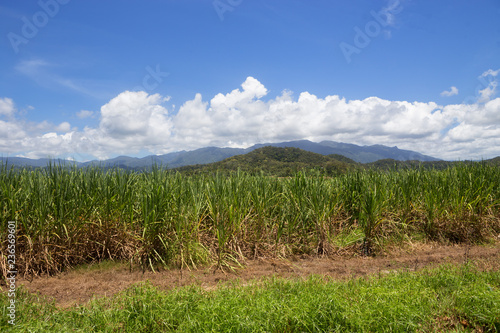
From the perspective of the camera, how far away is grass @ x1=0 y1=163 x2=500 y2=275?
4418mm

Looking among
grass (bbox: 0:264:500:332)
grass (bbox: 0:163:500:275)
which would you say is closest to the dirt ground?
grass (bbox: 0:163:500:275)

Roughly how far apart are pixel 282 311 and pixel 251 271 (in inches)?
73.9

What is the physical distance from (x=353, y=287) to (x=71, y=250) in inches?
165

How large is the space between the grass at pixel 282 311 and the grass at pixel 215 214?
118cm

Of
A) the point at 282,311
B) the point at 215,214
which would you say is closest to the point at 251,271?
the point at 215,214

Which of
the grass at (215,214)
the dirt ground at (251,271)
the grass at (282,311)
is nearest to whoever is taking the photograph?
the grass at (282,311)

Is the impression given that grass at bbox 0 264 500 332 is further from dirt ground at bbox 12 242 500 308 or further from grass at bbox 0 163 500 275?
grass at bbox 0 163 500 275

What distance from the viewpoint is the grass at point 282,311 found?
8.45 feet

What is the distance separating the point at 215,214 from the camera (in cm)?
493

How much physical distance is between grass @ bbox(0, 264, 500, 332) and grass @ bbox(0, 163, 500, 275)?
1.18 meters

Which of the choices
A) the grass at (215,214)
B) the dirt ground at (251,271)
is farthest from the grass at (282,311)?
the grass at (215,214)

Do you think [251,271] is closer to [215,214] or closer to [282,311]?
[215,214]

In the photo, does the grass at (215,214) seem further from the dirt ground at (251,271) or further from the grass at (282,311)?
the grass at (282,311)

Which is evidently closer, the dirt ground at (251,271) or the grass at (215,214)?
the dirt ground at (251,271)
